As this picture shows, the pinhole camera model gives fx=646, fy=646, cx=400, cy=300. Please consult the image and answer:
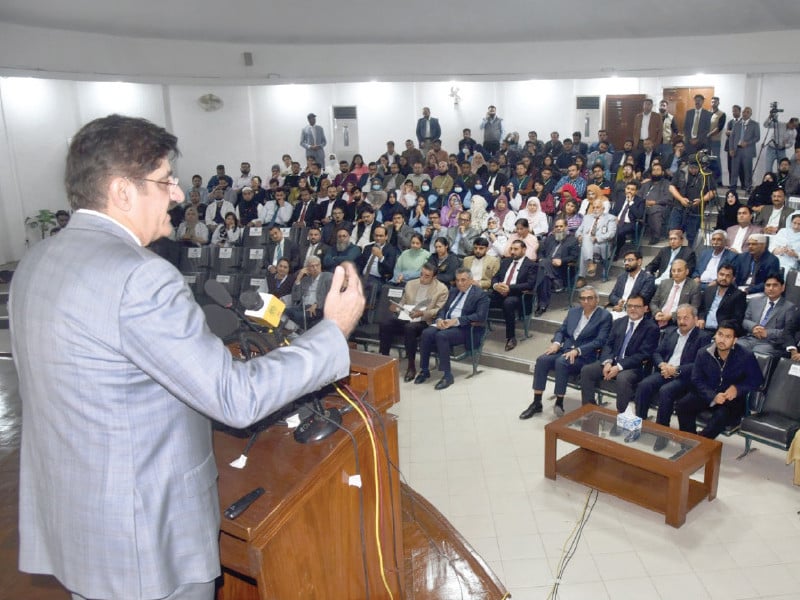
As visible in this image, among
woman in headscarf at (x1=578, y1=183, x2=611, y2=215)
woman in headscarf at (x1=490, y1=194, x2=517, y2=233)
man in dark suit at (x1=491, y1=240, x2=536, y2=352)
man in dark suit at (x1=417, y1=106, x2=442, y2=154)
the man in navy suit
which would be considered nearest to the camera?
the man in navy suit

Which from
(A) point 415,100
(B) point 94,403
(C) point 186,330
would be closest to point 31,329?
(B) point 94,403

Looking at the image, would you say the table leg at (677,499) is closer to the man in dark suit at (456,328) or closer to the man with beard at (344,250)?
the man in dark suit at (456,328)

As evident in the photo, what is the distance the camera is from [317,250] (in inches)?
318

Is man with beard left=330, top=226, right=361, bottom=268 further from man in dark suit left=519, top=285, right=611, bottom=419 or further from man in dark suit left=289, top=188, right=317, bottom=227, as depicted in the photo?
man in dark suit left=519, top=285, right=611, bottom=419

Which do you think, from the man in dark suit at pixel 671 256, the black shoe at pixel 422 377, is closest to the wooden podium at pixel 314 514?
the black shoe at pixel 422 377

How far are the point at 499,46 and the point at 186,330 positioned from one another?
41.3 feet

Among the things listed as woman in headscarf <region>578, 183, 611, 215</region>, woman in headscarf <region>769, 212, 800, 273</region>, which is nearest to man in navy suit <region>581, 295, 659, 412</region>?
woman in headscarf <region>769, 212, 800, 273</region>

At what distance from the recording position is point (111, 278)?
1.03m

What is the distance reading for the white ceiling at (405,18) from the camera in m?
9.35

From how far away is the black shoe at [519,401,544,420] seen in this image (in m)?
5.28

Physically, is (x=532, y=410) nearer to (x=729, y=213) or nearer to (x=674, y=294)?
(x=674, y=294)

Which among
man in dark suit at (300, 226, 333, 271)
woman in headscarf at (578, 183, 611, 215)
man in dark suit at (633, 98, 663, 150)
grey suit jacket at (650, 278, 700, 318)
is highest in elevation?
man in dark suit at (633, 98, 663, 150)

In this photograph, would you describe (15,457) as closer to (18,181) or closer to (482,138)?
(18,181)

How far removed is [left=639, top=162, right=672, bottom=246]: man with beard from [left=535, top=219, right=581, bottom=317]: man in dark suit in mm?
1381
